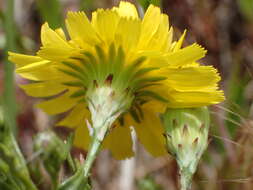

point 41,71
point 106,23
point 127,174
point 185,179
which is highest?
point 106,23

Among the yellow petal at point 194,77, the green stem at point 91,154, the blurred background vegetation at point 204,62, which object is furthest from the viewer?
the blurred background vegetation at point 204,62

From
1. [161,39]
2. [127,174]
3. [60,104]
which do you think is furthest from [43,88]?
[127,174]

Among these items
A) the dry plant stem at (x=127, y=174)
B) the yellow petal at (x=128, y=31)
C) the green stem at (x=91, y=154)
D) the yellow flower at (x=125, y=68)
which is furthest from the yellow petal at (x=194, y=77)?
the dry plant stem at (x=127, y=174)

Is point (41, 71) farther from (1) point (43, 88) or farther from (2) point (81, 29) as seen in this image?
(2) point (81, 29)

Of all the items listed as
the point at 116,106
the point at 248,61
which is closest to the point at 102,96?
the point at 116,106

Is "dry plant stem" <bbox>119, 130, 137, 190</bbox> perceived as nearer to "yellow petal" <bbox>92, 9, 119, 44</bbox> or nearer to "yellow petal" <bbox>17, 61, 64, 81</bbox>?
"yellow petal" <bbox>17, 61, 64, 81</bbox>

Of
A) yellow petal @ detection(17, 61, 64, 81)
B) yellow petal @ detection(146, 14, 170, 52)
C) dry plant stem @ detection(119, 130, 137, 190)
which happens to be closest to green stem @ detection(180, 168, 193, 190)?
yellow petal @ detection(146, 14, 170, 52)

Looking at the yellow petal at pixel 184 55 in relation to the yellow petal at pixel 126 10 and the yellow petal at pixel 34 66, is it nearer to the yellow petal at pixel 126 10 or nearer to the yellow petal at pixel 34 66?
the yellow petal at pixel 126 10
